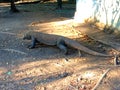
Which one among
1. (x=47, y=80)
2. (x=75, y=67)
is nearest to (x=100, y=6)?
(x=75, y=67)

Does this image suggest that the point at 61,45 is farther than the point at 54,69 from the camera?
Yes

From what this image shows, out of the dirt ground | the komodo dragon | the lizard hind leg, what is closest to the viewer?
the dirt ground

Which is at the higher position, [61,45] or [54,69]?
[61,45]

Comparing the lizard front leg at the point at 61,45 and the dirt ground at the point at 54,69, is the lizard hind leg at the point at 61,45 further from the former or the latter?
the dirt ground at the point at 54,69

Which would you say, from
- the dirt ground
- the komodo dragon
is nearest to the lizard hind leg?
the komodo dragon

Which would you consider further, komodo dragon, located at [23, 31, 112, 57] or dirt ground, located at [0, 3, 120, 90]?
komodo dragon, located at [23, 31, 112, 57]

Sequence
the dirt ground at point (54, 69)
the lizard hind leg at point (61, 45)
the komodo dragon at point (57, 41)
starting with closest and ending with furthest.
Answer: the dirt ground at point (54, 69)
the komodo dragon at point (57, 41)
the lizard hind leg at point (61, 45)

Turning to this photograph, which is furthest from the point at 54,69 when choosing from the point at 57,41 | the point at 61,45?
the point at 57,41

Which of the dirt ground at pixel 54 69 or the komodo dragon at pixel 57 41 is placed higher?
the komodo dragon at pixel 57 41

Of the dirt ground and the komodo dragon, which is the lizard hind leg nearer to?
the komodo dragon

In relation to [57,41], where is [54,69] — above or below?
below

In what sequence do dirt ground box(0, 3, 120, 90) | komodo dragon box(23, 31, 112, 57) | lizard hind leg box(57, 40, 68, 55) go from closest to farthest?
dirt ground box(0, 3, 120, 90), komodo dragon box(23, 31, 112, 57), lizard hind leg box(57, 40, 68, 55)

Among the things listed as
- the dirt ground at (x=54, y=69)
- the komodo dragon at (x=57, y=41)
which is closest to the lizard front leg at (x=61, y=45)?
the komodo dragon at (x=57, y=41)

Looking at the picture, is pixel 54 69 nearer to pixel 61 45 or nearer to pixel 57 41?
pixel 61 45
